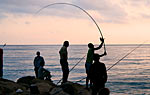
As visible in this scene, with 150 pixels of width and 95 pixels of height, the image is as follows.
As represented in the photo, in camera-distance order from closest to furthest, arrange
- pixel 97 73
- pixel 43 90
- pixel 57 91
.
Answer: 1. pixel 97 73
2. pixel 57 91
3. pixel 43 90

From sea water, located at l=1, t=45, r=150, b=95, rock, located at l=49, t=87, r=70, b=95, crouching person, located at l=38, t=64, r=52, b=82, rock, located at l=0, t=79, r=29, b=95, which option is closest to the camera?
rock, located at l=0, t=79, r=29, b=95

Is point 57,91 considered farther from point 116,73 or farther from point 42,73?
point 116,73

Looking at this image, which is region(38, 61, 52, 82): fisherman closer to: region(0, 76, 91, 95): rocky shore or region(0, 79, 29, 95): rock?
region(0, 76, 91, 95): rocky shore

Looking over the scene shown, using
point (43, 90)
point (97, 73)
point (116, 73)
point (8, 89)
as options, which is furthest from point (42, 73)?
point (116, 73)

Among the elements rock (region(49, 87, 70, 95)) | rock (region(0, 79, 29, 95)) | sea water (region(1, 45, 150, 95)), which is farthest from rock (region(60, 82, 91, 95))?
sea water (region(1, 45, 150, 95))

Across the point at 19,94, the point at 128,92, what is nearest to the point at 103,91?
the point at 19,94

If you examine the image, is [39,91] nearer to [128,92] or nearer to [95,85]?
[95,85]

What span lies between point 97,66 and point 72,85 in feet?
9.44

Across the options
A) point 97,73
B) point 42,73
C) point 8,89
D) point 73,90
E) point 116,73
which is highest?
point 97,73

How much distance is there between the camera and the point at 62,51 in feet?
32.6

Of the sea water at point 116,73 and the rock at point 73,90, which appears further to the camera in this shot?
the sea water at point 116,73

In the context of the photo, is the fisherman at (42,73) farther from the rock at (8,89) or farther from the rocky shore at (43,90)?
the rock at (8,89)

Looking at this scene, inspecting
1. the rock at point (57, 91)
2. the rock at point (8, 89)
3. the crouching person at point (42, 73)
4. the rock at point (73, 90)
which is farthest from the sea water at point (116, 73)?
the rock at point (8, 89)

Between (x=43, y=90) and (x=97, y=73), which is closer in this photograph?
(x=97, y=73)
